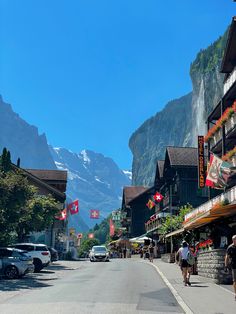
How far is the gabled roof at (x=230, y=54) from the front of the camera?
32.9 metres

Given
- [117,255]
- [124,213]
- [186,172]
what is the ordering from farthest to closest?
[124,213] → [117,255] → [186,172]

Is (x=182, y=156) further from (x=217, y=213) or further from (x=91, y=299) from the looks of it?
(x=91, y=299)

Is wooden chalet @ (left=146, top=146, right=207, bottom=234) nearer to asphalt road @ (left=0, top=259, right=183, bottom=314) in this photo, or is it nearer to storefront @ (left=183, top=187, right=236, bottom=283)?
storefront @ (left=183, top=187, right=236, bottom=283)

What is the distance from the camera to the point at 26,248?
27.8 m

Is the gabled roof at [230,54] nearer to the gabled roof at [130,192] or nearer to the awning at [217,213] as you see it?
the awning at [217,213]

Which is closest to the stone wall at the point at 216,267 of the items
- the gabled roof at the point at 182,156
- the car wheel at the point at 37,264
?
the car wheel at the point at 37,264

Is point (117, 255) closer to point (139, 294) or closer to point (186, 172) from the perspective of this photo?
point (186, 172)

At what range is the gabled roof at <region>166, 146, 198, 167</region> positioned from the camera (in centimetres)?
5533

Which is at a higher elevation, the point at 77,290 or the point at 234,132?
the point at 234,132

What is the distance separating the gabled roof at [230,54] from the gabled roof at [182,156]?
19537 millimetres

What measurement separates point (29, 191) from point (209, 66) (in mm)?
109597

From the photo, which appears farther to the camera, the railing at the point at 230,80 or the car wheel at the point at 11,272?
the railing at the point at 230,80

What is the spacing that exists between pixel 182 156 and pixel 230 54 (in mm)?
23048

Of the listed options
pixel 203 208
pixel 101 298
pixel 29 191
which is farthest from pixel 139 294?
pixel 203 208
